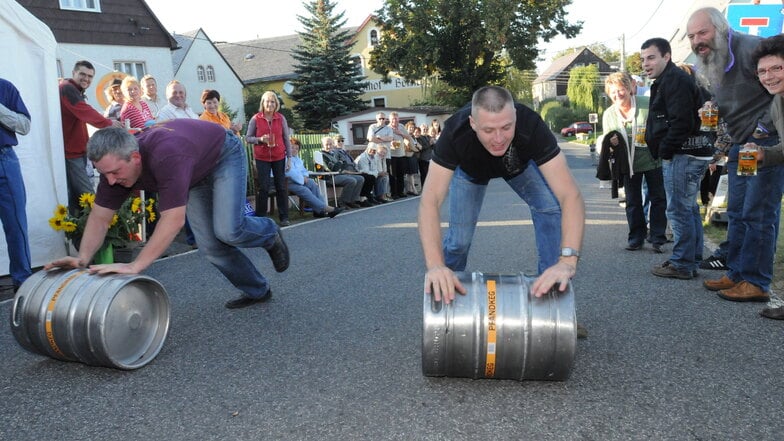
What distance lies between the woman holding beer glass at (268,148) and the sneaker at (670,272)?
6.03m

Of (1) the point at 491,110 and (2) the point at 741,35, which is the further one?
(2) the point at 741,35

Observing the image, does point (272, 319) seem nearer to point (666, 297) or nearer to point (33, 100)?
point (666, 297)

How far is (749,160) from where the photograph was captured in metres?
4.01

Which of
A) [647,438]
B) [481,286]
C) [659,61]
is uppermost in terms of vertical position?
[659,61]

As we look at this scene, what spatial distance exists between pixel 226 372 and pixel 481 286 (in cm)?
152

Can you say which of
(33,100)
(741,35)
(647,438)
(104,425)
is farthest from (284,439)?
(33,100)

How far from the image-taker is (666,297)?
4.59 m

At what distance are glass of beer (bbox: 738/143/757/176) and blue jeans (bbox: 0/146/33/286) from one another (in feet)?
18.3

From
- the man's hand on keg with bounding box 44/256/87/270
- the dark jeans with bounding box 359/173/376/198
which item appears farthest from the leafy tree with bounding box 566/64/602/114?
the man's hand on keg with bounding box 44/256/87/270

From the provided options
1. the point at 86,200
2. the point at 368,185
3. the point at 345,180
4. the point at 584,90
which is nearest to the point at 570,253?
the point at 86,200

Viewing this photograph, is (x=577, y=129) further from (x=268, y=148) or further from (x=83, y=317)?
(x=83, y=317)

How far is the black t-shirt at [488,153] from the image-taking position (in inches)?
124

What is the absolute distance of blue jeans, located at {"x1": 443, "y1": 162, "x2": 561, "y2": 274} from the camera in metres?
3.60

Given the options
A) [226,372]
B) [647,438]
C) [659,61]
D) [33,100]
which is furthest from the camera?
[33,100]
